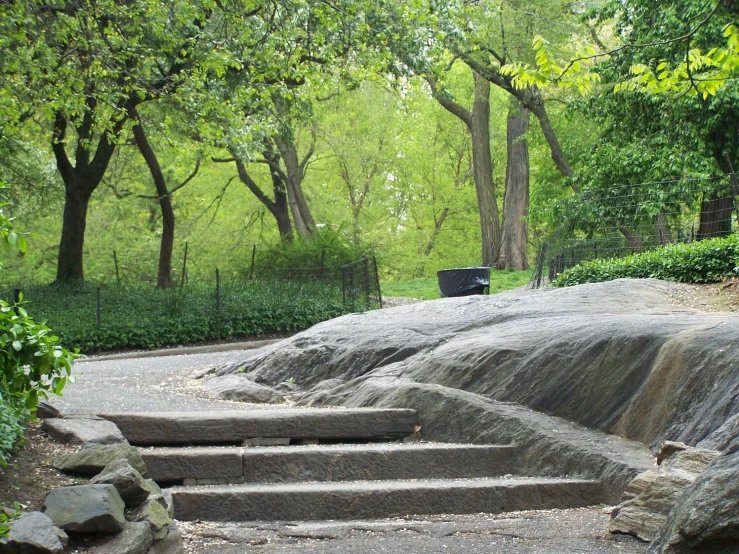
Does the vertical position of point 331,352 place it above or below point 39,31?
below

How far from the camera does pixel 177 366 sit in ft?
35.7

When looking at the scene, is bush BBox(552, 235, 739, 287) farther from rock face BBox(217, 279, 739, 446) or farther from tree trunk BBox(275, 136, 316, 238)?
tree trunk BBox(275, 136, 316, 238)

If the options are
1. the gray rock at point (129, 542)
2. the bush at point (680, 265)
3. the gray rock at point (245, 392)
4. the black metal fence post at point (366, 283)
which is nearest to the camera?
the gray rock at point (129, 542)

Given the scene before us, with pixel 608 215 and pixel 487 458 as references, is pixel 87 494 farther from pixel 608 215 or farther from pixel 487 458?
pixel 608 215

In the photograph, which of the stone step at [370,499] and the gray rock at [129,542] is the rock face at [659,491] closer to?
the stone step at [370,499]

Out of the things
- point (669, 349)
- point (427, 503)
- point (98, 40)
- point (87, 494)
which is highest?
point (98, 40)

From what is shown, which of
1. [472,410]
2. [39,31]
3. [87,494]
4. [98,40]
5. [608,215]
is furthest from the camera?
[608,215]

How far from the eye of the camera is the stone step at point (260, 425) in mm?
5473

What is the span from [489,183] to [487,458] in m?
21.6

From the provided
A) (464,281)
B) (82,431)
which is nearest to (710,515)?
(82,431)

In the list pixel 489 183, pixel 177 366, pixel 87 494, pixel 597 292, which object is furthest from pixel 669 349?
pixel 489 183

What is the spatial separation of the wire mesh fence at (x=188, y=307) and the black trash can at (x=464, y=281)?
273cm

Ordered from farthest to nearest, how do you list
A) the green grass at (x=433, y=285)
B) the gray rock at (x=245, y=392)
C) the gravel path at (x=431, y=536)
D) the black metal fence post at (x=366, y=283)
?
1. the green grass at (x=433, y=285)
2. the black metal fence post at (x=366, y=283)
3. the gray rock at (x=245, y=392)
4. the gravel path at (x=431, y=536)

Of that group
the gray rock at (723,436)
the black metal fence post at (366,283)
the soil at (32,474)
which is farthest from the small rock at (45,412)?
the black metal fence post at (366,283)
